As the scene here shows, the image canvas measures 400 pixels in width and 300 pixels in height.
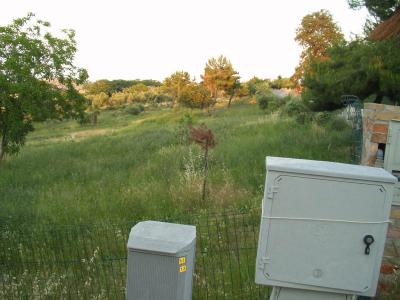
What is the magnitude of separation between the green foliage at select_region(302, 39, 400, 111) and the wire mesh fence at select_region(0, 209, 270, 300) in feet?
21.1

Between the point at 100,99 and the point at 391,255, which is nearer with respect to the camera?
the point at 391,255

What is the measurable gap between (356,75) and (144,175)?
5901mm

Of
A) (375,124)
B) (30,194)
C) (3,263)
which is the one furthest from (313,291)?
(30,194)

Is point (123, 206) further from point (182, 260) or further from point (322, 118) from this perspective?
point (322, 118)

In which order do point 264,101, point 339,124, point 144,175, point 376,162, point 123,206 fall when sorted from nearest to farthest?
point 376,162 → point 123,206 → point 144,175 → point 339,124 → point 264,101

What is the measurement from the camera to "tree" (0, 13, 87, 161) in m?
13.4

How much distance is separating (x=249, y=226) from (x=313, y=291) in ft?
10.6

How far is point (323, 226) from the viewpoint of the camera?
3414mm

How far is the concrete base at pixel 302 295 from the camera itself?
11.8ft

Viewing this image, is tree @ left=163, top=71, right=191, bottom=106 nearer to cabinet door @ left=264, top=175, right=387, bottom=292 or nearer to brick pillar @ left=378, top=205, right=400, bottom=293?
brick pillar @ left=378, top=205, right=400, bottom=293

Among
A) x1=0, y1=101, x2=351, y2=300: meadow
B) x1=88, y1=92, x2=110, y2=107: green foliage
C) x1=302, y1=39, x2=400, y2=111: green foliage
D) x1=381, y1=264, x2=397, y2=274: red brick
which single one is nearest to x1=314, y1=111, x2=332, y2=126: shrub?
x1=0, y1=101, x2=351, y2=300: meadow

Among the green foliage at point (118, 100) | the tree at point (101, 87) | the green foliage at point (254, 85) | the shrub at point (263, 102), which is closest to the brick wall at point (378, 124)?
the shrub at point (263, 102)

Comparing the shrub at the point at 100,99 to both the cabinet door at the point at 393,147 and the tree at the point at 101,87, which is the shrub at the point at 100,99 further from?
the cabinet door at the point at 393,147

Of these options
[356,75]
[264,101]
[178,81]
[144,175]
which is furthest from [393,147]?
[178,81]
